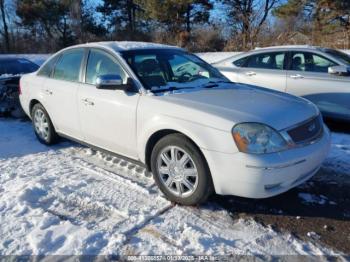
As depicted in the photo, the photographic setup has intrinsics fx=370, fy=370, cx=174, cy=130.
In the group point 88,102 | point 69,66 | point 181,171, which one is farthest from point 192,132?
point 69,66

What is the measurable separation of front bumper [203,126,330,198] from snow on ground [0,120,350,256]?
14.0 inches

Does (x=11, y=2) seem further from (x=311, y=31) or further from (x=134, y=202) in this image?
(x=134, y=202)

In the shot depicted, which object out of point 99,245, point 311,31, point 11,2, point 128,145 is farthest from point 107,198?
point 11,2

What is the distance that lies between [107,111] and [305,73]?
4103mm

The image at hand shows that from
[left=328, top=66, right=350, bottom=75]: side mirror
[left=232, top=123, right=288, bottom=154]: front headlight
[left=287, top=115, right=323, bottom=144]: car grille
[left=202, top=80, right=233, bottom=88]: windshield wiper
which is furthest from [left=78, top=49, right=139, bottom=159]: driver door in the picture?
[left=328, top=66, right=350, bottom=75]: side mirror

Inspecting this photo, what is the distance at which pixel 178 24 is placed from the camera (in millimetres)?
31547

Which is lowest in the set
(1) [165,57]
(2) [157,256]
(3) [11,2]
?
(2) [157,256]

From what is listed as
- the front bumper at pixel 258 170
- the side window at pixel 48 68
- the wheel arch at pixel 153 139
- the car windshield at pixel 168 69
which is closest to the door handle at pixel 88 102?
the car windshield at pixel 168 69

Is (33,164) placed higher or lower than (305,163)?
lower

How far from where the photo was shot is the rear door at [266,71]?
7.01m

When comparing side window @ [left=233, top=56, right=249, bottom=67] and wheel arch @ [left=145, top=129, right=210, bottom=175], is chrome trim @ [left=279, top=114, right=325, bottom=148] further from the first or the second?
side window @ [left=233, top=56, right=249, bottom=67]

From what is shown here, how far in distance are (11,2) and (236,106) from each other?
42248 mm

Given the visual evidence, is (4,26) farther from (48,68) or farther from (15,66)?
(48,68)

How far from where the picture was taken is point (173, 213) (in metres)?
3.60
